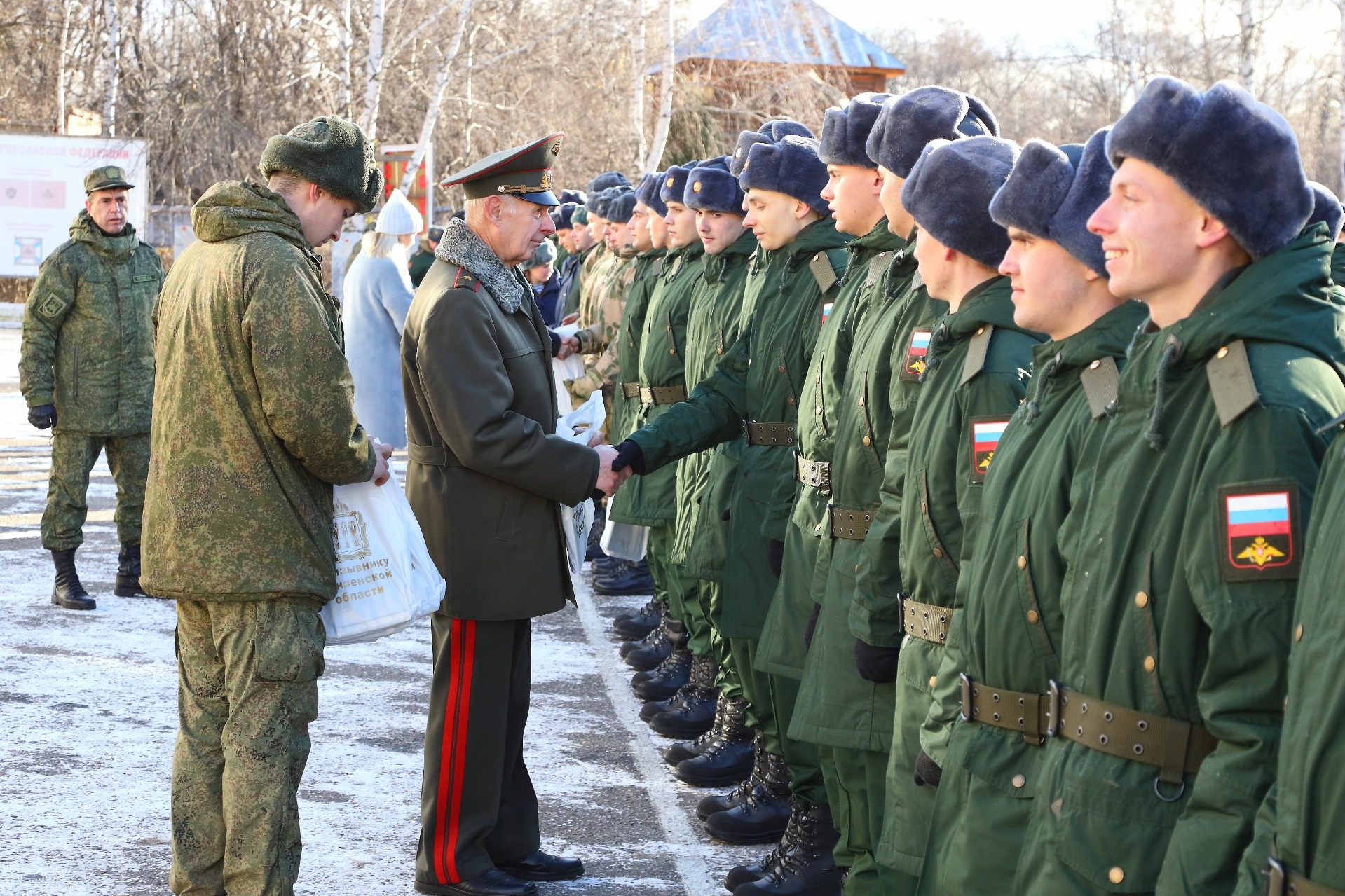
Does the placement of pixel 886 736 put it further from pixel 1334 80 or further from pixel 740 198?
pixel 1334 80

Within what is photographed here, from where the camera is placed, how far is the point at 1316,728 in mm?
1925

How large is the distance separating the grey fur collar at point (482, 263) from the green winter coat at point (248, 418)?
645mm

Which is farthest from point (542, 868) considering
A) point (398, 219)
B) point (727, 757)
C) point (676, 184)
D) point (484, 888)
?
point (398, 219)

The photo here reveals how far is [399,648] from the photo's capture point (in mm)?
8094

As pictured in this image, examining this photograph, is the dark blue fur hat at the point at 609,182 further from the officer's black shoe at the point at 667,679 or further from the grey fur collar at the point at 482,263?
the grey fur collar at the point at 482,263

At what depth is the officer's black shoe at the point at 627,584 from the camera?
9.77 metres

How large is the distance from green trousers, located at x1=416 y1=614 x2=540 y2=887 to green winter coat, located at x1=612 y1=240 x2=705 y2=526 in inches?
87.9

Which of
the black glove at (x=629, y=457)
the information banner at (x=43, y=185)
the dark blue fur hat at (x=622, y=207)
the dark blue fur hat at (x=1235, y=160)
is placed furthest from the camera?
the information banner at (x=43, y=185)

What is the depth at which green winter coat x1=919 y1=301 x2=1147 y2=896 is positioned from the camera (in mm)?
2795

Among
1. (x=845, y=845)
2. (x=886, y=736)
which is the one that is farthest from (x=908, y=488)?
(x=845, y=845)

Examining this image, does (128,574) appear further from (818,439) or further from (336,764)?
(818,439)

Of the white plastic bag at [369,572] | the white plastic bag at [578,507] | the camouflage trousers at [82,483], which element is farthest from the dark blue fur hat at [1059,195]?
the camouflage trousers at [82,483]

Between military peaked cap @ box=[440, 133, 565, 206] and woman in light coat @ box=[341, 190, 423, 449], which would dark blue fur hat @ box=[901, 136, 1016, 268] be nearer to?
military peaked cap @ box=[440, 133, 565, 206]

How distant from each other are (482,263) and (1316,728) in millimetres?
3381
